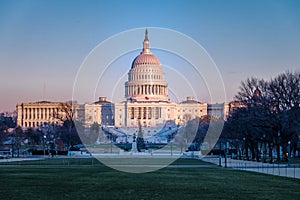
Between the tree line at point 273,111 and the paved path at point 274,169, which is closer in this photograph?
the paved path at point 274,169

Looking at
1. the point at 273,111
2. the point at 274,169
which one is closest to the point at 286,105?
the point at 273,111

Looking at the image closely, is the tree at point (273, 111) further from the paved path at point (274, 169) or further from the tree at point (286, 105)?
the paved path at point (274, 169)

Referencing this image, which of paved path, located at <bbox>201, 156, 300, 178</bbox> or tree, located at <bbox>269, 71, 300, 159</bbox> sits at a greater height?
tree, located at <bbox>269, 71, 300, 159</bbox>

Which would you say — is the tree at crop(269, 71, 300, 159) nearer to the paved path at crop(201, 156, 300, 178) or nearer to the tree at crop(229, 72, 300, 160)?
the tree at crop(229, 72, 300, 160)

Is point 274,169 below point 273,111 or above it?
below

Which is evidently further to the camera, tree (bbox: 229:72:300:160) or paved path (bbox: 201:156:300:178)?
tree (bbox: 229:72:300:160)

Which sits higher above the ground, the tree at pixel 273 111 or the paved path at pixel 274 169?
the tree at pixel 273 111

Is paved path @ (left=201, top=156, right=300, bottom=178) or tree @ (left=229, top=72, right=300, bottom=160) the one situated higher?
tree @ (left=229, top=72, right=300, bottom=160)

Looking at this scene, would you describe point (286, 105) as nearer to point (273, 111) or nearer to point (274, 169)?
point (273, 111)

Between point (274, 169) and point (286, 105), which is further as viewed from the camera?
point (286, 105)

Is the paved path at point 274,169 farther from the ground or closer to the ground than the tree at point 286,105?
closer to the ground

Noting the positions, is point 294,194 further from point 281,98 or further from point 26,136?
point 26,136

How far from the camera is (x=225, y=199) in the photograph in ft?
70.7

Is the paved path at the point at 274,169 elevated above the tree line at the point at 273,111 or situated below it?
below
